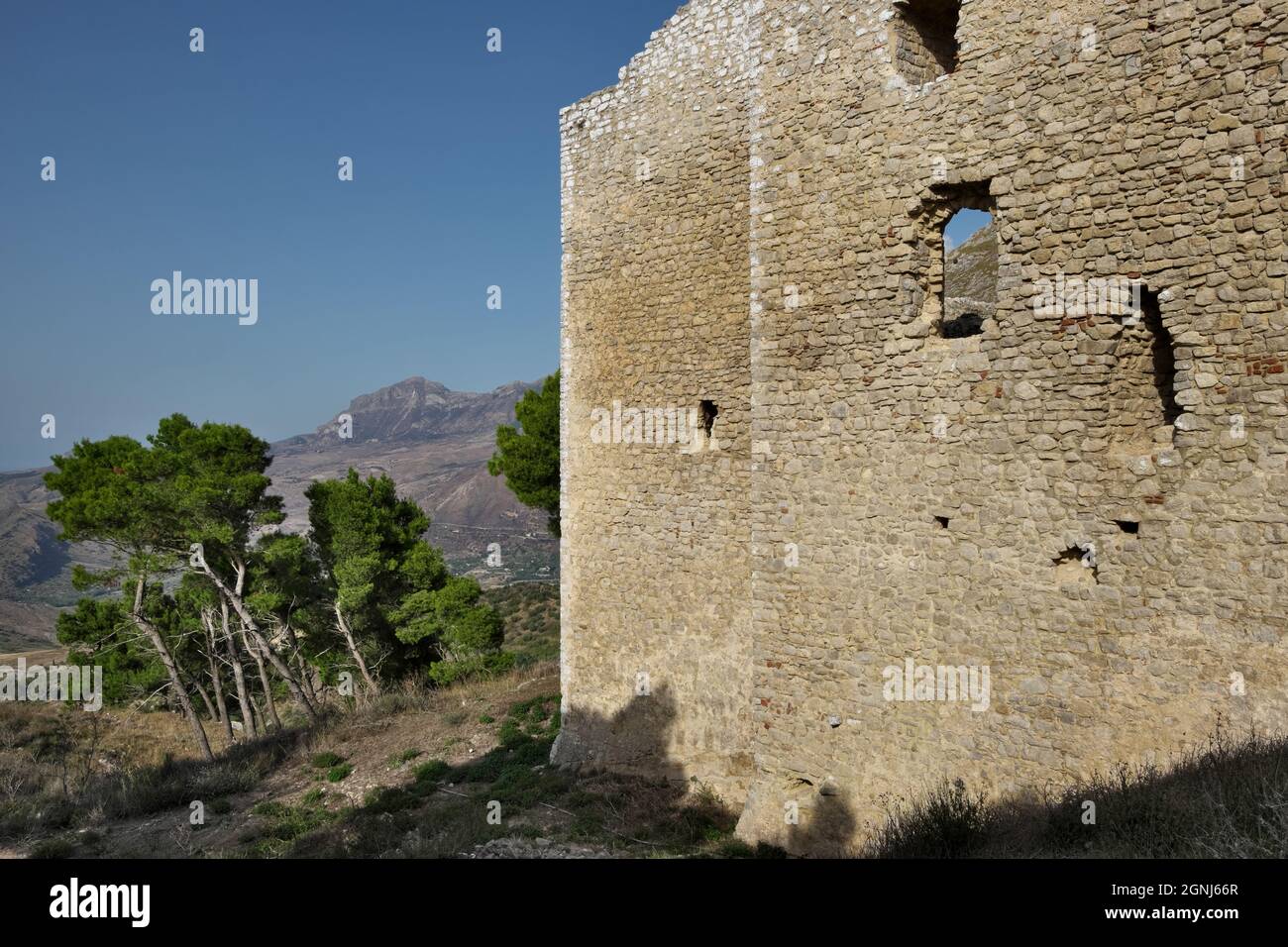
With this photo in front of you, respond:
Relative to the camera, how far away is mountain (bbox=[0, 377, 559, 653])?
128ft

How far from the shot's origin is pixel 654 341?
9594 millimetres

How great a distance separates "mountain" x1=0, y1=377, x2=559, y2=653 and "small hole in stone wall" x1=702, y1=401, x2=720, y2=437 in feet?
40.9

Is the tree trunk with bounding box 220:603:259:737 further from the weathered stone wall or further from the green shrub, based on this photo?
the weathered stone wall

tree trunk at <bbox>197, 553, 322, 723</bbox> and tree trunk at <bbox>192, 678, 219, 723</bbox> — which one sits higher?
tree trunk at <bbox>197, 553, 322, 723</bbox>

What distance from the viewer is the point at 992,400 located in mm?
6152

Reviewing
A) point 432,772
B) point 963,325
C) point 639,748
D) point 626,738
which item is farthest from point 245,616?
point 963,325

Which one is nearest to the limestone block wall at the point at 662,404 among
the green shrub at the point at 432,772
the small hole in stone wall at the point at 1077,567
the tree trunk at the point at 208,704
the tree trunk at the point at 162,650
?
the green shrub at the point at 432,772

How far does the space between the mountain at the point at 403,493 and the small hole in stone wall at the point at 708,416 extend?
40.9 feet

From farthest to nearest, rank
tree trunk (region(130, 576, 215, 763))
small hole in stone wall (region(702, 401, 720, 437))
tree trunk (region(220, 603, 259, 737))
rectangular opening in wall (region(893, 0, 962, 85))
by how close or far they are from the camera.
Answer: tree trunk (region(220, 603, 259, 737))
tree trunk (region(130, 576, 215, 763))
small hole in stone wall (region(702, 401, 720, 437))
rectangular opening in wall (region(893, 0, 962, 85))

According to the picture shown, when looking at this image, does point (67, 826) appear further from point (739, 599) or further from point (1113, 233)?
point (1113, 233)

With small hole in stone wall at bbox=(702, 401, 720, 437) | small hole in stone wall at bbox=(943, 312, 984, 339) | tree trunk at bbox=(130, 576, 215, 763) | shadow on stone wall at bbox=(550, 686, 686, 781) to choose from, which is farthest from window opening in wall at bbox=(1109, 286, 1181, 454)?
tree trunk at bbox=(130, 576, 215, 763)
